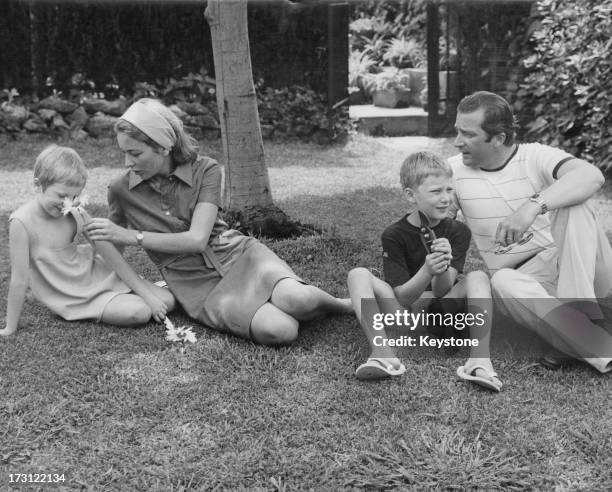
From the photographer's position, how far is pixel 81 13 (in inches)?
405

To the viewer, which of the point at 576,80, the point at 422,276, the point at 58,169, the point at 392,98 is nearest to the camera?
the point at 422,276

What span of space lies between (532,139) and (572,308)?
19.0 ft

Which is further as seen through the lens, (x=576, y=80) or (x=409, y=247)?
(x=576, y=80)

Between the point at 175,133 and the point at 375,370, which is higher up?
the point at 175,133

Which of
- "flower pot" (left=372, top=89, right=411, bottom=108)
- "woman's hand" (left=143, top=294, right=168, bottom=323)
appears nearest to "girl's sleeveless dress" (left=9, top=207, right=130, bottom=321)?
"woman's hand" (left=143, top=294, right=168, bottom=323)

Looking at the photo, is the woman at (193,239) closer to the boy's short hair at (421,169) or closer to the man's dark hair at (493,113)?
the boy's short hair at (421,169)

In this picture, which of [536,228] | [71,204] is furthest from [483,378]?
[71,204]

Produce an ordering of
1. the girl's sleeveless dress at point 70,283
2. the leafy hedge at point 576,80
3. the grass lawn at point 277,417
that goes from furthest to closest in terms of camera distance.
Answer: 1. the leafy hedge at point 576,80
2. the girl's sleeveless dress at point 70,283
3. the grass lawn at point 277,417

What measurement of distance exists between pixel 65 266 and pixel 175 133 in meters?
0.85

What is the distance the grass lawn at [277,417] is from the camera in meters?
2.66

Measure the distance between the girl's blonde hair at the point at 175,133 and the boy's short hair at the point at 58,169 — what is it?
0.27 metres

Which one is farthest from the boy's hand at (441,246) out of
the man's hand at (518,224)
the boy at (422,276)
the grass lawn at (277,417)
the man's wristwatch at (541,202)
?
the grass lawn at (277,417)

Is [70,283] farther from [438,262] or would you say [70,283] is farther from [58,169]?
[438,262]

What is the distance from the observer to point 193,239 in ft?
12.3
